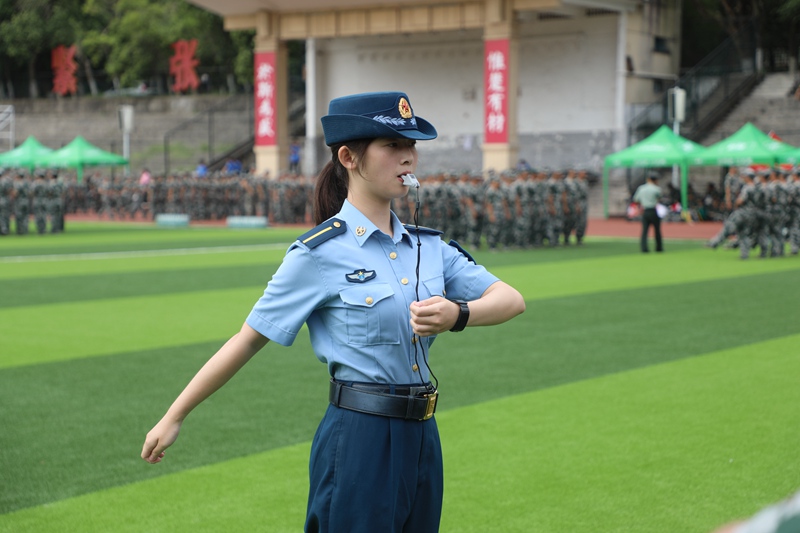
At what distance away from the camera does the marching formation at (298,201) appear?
2262 centimetres

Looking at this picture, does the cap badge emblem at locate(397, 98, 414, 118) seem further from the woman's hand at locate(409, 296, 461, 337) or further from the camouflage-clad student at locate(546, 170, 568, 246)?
the camouflage-clad student at locate(546, 170, 568, 246)

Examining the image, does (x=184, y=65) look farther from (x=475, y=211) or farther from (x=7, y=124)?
(x=475, y=211)

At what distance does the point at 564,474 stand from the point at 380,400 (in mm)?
3120

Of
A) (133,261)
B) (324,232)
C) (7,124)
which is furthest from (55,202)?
(7,124)

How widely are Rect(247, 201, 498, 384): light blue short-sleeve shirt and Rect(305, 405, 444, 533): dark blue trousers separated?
13 centimetres

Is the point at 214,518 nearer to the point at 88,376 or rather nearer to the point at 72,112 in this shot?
the point at 88,376

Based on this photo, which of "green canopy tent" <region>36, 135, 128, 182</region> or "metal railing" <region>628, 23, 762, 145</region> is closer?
"metal railing" <region>628, 23, 762, 145</region>

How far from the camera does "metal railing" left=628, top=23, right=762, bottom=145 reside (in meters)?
34.5

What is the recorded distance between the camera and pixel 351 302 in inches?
117

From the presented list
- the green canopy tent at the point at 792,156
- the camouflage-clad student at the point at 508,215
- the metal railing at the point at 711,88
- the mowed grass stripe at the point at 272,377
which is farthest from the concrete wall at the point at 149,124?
the mowed grass stripe at the point at 272,377

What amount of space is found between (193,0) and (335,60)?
6.45m

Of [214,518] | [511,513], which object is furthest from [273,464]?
[511,513]

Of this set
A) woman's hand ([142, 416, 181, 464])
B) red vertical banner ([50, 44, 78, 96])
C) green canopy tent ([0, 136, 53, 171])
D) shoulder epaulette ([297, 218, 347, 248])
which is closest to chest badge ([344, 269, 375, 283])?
shoulder epaulette ([297, 218, 347, 248])

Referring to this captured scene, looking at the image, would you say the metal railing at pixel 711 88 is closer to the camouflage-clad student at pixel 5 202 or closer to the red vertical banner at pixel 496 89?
the red vertical banner at pixel 496 89
